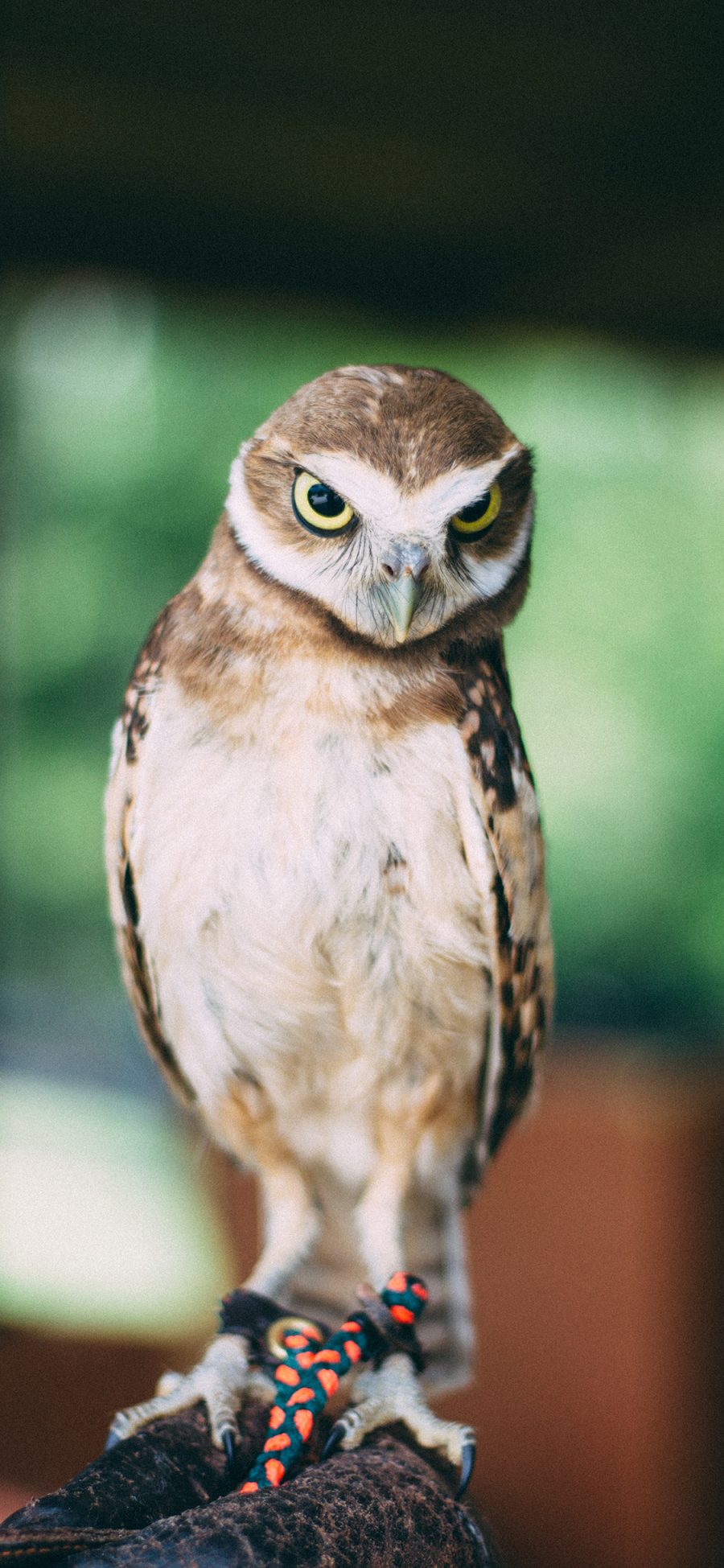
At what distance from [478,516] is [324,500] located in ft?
0.31

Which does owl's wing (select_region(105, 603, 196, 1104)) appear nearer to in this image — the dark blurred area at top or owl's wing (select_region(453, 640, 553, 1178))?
owl's wing (select_region(453, 640, 553, 1178))

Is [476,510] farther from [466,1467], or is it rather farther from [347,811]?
[466,1467]

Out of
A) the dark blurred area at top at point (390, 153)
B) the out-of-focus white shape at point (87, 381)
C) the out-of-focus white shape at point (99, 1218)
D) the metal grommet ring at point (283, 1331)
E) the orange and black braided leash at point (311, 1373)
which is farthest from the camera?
the out-of-focus white shape at point (99, 1218)

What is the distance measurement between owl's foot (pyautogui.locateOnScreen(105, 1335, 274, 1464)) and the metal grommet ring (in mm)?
20

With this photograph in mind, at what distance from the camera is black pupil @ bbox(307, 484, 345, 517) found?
729 mm

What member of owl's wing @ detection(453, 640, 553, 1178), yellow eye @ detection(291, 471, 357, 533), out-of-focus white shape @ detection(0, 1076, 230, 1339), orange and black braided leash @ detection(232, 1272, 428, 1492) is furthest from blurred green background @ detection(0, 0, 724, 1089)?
orange and black braided leash @ detection(232, 1272, 428, 1492)

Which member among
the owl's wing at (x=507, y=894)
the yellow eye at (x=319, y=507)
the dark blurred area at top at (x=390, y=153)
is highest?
the dark blurred area at top at (x=390, y=153)

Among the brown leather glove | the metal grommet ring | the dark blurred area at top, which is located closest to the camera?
the brown leather glove

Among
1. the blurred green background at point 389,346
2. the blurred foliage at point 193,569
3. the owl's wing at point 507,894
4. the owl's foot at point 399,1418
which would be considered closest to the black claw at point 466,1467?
the owl's foot at point 399,1418

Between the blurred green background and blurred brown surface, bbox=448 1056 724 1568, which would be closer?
the blurred green background

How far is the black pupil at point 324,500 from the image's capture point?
28.7 inches

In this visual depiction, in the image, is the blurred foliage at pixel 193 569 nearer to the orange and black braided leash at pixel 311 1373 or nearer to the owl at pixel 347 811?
the owl at pixel 347 811

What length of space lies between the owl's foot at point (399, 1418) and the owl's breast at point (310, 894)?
0.21 metres

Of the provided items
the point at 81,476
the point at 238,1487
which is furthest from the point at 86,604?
the point at 238,1487
